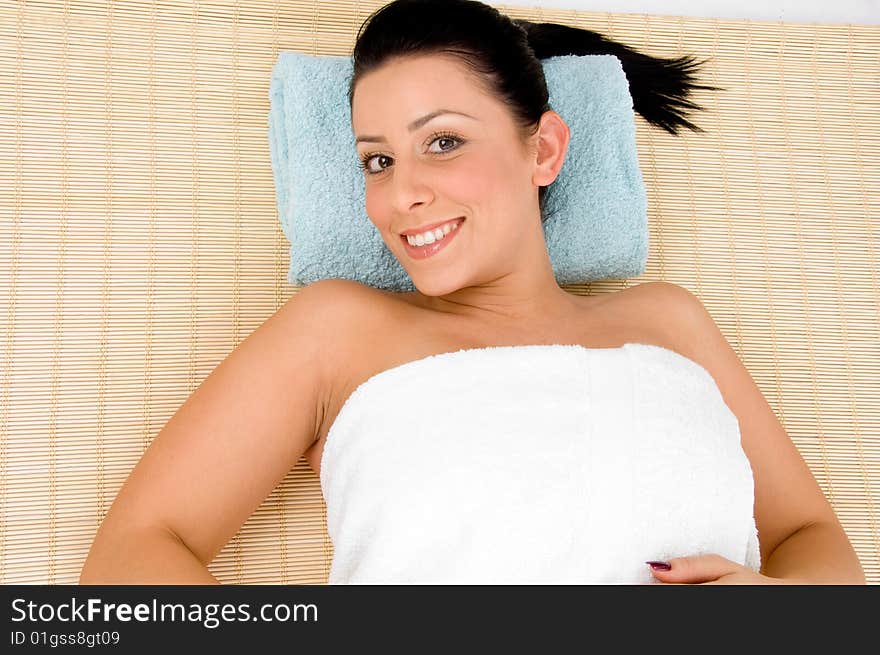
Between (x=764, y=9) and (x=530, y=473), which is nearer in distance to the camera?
(x=530, y=473)

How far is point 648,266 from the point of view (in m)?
1.61

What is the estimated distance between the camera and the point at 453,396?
1115 mm

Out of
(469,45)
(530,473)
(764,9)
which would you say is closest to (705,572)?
(530,473)

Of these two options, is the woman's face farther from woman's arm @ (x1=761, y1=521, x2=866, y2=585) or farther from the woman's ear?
woman's arm @ (x1=761, y1=521, x2=866, y2=585)

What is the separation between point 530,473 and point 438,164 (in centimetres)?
42

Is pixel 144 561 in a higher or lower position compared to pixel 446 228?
lower

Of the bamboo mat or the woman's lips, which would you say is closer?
the woman's lips

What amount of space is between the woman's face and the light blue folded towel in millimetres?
168

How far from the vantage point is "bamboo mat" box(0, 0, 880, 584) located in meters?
1.33

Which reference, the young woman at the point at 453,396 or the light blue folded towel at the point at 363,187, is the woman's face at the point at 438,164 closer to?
the young woman at the point at 453,396

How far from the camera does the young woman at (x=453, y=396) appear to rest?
105cm

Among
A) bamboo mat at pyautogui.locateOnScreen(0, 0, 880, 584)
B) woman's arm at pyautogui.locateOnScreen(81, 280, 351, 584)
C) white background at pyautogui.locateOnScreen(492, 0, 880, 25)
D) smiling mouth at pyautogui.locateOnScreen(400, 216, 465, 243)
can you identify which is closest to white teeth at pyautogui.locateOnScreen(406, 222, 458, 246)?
smiling mouth at pyautogui.locateOnScreen(400, 216, 465, 243)

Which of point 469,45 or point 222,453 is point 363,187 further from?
point 222,453
